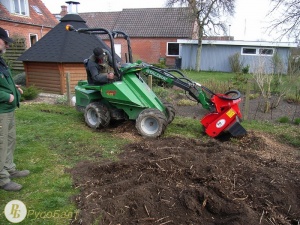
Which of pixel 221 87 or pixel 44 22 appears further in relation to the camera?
pixel 44 22

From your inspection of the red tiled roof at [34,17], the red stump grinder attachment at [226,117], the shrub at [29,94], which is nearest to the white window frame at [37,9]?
the red tiled roof at [34,17]

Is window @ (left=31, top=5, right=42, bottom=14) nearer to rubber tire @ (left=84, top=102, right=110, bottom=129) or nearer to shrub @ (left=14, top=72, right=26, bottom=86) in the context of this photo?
shrub @ (left=14, top=72, right=26, bottom=86)

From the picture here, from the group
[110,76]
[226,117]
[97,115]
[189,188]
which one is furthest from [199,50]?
[189,188]

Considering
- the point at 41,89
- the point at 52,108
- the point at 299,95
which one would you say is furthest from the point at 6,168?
the point at 299,95

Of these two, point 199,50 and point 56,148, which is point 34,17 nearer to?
point 199,50

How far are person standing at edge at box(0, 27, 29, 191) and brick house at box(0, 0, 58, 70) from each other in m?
15.5

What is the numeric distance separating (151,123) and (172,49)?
22.4 m

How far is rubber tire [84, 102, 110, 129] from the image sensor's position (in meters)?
6.44

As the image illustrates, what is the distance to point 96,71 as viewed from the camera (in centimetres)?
631

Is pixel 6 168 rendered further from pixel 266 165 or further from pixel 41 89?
pixel 41 89

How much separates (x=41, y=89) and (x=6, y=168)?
28.5 feet

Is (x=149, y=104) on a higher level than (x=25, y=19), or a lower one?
lower

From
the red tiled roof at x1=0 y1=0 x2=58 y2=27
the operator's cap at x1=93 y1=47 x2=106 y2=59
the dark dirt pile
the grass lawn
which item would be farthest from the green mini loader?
the red tiled roof at x1=0 y1=0 x2=58 y2=27

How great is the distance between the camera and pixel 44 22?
23.4m
